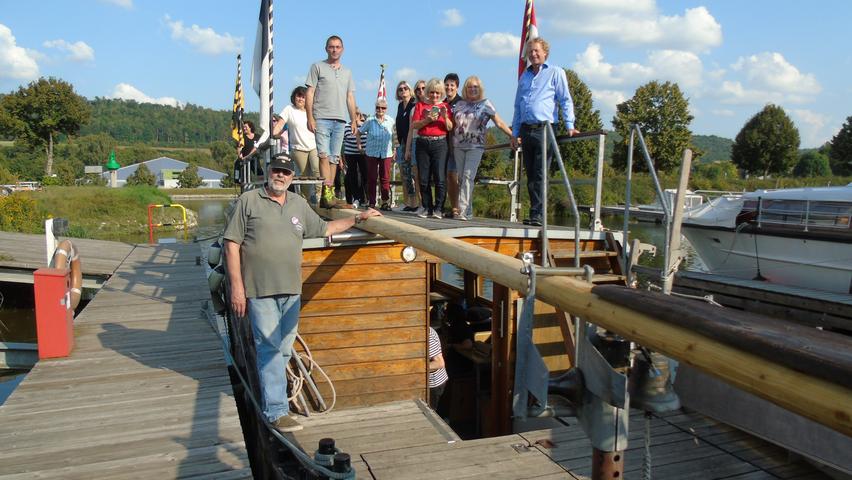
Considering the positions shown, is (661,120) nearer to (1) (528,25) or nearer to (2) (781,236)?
(2) (781,236)

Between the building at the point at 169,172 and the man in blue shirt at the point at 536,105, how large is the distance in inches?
3943

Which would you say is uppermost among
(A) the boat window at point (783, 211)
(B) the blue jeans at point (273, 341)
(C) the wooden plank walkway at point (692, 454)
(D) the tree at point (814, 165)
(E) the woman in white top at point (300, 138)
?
(D) the tree at point (814, 165)

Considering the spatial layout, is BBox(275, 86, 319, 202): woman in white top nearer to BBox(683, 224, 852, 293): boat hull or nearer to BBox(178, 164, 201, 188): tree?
BBox(683, 224, 852, 293): boat hull

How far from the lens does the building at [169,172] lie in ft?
335

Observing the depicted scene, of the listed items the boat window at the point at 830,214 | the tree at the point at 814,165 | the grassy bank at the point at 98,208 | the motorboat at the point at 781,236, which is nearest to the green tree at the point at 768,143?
the tree at the point at 814,165

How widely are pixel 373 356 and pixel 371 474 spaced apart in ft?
4.73

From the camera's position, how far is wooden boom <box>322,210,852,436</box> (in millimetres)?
1276

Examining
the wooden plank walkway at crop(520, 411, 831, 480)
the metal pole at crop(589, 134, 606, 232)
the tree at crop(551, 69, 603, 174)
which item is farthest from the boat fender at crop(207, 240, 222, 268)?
the tree at crop(551, 69, 603, 174)

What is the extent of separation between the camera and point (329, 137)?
7625 mm

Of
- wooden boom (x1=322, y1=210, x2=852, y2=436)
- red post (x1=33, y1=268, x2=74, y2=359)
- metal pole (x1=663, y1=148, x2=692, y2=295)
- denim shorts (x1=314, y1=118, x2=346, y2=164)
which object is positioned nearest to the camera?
wooden boom (x1=322, y1=210, x2=852, y2=436)

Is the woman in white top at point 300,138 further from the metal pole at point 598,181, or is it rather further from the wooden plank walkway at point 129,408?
the metal pole at point 598,181

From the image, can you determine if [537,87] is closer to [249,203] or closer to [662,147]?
[249,203]

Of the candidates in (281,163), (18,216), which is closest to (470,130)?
(281,163)

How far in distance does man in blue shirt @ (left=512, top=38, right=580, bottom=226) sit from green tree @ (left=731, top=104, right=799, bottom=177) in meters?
42.8
